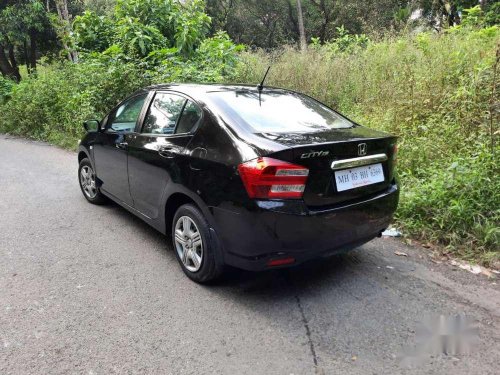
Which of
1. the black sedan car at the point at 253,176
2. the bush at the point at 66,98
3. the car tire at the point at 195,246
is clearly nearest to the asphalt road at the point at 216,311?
the car tire at the point at 195,246

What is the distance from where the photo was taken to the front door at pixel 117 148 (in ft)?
14.1

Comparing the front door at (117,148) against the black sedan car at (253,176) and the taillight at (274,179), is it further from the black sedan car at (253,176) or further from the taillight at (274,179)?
the taillight at (274,179)

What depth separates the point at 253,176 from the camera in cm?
271

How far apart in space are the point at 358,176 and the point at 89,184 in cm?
383

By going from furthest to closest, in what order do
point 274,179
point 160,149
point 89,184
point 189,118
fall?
point 89,184 < point 160,149 < point 189,118 < point 274,179

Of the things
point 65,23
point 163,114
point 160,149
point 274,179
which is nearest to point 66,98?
point 65,23

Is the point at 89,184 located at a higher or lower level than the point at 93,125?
lower

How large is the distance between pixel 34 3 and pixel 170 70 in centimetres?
1151

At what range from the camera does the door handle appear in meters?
3.46

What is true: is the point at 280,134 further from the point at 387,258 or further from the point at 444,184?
the point at 444,184

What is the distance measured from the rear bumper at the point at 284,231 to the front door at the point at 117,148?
5.76ft

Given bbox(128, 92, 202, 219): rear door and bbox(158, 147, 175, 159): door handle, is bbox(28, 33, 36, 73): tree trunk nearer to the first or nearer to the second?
bbox(128, 92, 202, 219): rear door

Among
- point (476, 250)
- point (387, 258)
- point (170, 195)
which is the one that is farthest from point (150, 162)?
Result: point (476, 250)

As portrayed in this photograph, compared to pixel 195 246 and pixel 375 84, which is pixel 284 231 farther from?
pixel 375 84
